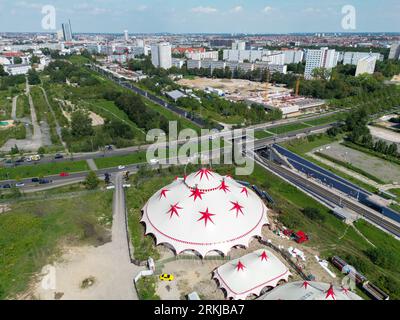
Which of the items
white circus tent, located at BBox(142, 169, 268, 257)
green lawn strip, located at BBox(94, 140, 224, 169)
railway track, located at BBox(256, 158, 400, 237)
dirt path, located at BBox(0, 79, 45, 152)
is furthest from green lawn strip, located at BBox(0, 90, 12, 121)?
Result: railway track, located at BBox(256, 158, 400, 237)

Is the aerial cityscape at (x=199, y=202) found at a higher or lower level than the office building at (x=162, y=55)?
lower

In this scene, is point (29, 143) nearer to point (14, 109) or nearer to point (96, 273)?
point (14, 109)

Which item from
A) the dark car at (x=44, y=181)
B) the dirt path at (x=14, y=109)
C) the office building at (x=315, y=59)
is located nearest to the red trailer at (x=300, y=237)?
the dark car at (x=44, y=181)

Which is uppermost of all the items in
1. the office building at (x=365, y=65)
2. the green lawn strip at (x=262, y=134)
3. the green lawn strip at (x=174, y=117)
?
the office building at (x=365, y=65)

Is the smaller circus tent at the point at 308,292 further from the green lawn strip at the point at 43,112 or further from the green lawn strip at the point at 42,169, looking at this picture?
the green lawn strip at the point at 43,112

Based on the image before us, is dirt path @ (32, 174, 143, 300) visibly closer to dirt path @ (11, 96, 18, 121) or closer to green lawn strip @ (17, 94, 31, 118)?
dirt path @ (11, 96, 18, 121)

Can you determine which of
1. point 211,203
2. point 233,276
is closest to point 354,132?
point 211,203
